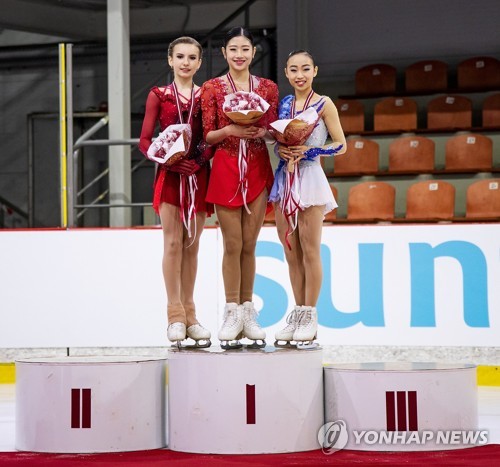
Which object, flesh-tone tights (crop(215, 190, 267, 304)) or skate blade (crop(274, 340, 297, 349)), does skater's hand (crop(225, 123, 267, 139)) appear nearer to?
→ flesh-tone tights (crop(215, 190, 267, 304))

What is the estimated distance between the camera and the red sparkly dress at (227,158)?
4215 mm

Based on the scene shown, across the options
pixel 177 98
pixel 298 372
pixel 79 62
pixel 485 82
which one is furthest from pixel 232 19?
pixel 298 372

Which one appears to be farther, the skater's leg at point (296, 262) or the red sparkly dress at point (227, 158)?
the skater's leg at point (296, 262)

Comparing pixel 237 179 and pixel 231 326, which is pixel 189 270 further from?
pixel 237 179

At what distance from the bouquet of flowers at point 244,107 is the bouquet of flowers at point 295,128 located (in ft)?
0.32

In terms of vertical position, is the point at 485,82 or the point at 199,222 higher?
the point at 485,82

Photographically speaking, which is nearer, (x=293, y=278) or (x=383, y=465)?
(x=383, y=465)

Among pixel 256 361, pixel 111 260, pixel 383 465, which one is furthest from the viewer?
pixel 111 260

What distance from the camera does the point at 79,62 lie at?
1259cm

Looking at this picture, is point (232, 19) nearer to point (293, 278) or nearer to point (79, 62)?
point (79, 62)

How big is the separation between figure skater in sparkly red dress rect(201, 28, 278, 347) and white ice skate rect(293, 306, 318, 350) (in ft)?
0.61

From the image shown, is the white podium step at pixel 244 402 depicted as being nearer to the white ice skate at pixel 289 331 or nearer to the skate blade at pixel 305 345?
the skate blade at pixel 305 345

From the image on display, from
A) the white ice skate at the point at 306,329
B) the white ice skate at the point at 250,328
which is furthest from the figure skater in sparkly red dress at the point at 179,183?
the white ice skate at the point at 306,329

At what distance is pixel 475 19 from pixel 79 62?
5303 millimetres
